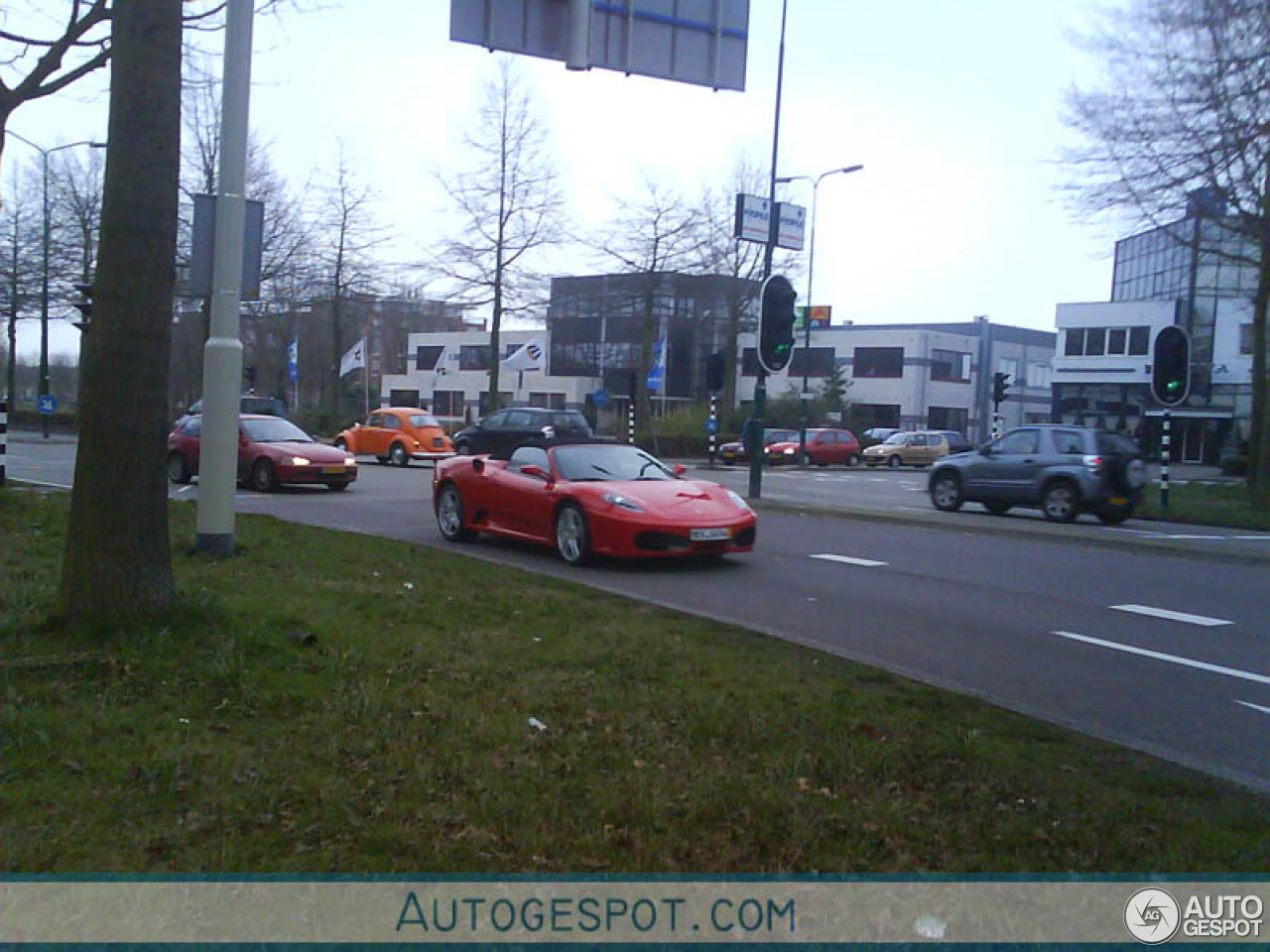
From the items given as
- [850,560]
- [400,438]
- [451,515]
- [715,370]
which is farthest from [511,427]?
[850,560]

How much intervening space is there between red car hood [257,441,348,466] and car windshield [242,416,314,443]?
253 millimetres

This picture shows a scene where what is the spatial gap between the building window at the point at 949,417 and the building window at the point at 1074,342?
9.35m

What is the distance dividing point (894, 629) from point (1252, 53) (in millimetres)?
A: 17537

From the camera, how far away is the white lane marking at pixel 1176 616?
30.8ft

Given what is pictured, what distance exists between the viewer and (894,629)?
28.3 feet

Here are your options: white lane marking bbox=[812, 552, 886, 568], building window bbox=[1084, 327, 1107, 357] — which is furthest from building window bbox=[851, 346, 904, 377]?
white lane marking bbox=[812, 552, 886, 568]

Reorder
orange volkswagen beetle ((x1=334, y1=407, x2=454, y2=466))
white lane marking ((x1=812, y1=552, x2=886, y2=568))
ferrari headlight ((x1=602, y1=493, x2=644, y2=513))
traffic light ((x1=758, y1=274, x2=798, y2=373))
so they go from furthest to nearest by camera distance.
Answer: orange volkswagen beetle ((x1=334, y1=407, x2=454, y2=466)) → traffic light ((x1=758, y1=274, x2=798, y2=373)) → white lane marking ((x1=812, y1=552, x2=886, y2=568)) → ferrari headlight ((x1=602, y1=493, x2=644, y2=513))

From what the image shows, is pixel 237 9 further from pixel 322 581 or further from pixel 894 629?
pixel 894 629

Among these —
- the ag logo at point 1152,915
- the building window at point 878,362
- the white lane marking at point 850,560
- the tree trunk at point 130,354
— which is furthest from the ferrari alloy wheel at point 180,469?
the building window at point 878,362

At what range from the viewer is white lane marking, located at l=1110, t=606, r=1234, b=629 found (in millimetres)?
9391

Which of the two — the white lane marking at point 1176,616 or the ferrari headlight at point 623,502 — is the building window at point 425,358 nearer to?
the ferrari headlight at point 623,502

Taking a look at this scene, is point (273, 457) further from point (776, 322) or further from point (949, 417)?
point (949, 417)

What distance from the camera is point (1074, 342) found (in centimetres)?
6775

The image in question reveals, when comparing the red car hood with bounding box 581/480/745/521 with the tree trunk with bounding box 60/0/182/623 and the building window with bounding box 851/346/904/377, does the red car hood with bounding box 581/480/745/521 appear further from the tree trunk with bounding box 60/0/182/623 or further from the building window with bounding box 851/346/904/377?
the building window with bounding box 851/346/904/377
